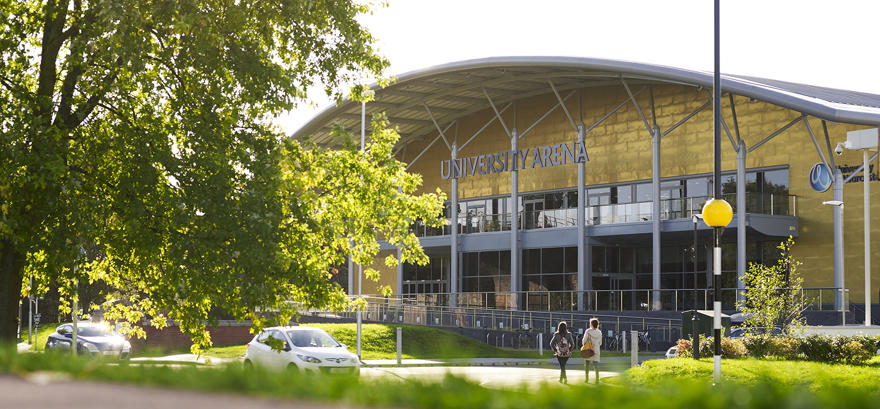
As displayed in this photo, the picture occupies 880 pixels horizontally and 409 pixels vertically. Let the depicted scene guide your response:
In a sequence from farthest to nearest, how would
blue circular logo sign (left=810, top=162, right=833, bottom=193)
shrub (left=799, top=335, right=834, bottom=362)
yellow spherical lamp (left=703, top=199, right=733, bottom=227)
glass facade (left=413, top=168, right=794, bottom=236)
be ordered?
glass facade (left=413, top=168, right=794, bottom=236) → blue circular logo sign (left=810, top=162, right=833, bottom=193) → shrub (left=799, top=335, right=834, bottom=362) → yellow spherical lamp (left=703, top=199, right=733, bottom=227)

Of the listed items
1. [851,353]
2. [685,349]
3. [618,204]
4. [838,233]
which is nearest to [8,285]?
[685,349]

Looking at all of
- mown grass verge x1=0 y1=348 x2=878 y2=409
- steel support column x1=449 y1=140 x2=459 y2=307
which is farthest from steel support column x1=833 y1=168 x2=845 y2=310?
mown grass verge x1=0 y1=348 x2=878 y2=409

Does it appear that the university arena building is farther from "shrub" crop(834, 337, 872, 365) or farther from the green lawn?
the green lawn

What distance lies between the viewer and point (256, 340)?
22656 mm

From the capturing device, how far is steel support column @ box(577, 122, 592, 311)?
46125mm

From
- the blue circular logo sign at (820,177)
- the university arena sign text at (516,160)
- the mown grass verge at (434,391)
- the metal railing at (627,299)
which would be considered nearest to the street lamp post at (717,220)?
the mown grass verge at (434,391)

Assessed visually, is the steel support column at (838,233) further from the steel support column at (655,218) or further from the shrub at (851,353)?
the shrub at (851,353)

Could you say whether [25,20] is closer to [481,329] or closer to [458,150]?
[481,329]

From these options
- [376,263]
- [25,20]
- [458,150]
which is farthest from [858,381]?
[376,263]

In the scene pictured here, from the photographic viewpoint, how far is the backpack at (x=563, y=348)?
2158cm

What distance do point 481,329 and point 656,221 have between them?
940cm

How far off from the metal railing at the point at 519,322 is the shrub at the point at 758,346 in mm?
17467

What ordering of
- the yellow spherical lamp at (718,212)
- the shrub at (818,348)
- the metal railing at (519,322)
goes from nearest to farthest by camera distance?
the yellow spherical lamp at (718,212)
the shrub at (818,348)
the metal railing at (519,322)

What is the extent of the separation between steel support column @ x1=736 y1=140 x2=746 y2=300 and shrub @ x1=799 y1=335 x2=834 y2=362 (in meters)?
18.0
